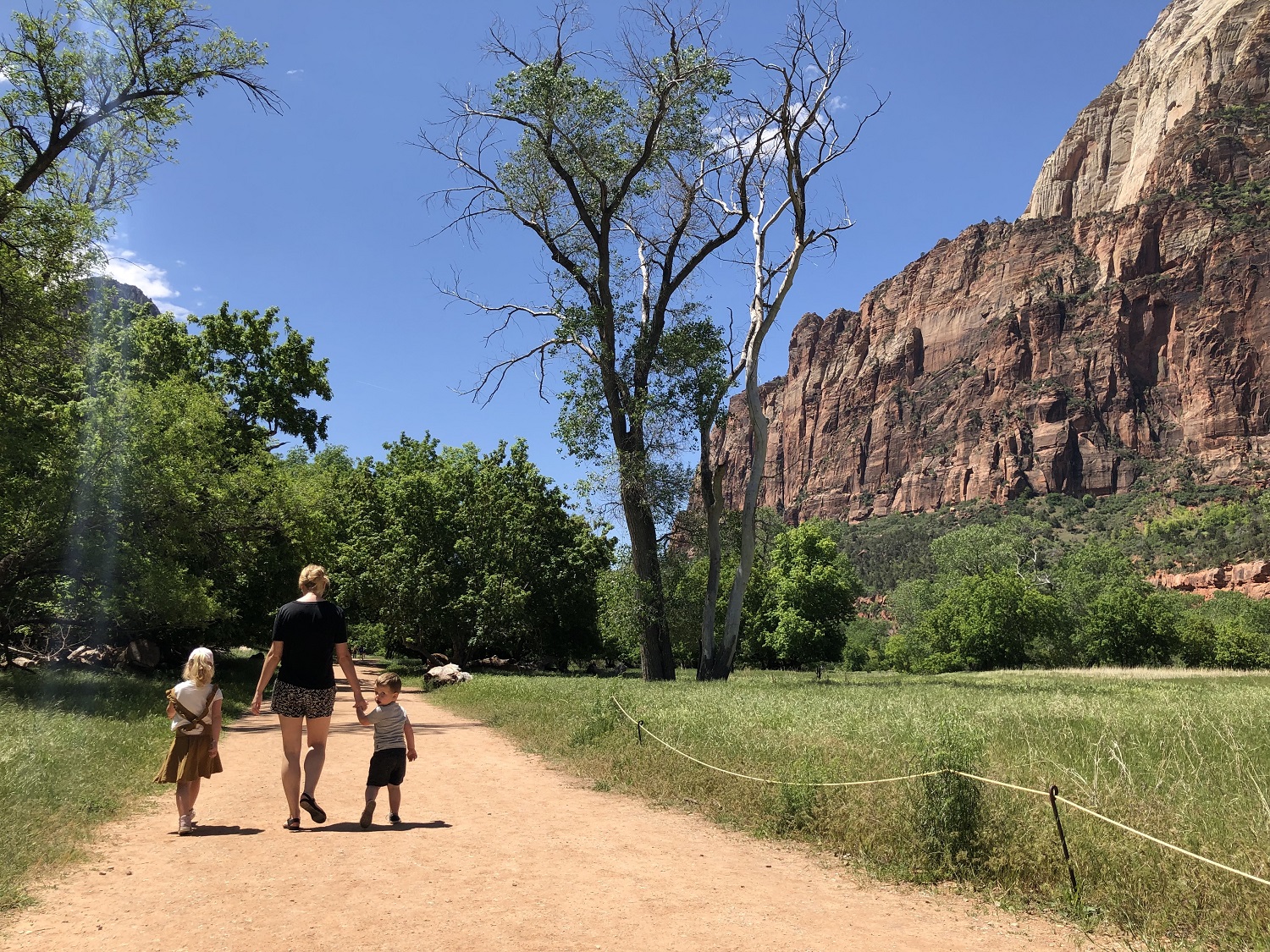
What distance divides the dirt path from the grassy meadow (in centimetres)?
28

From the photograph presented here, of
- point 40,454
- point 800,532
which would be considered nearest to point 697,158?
point 40,454

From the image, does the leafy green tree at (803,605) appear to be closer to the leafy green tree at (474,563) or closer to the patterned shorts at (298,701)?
the leafy green tree at (474,563)

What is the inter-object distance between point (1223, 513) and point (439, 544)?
130453 mm

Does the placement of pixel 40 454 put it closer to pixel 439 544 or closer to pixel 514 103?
pixel 514 103

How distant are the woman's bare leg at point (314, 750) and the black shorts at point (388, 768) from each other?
0.44m

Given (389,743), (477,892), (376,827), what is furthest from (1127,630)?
(477,892)

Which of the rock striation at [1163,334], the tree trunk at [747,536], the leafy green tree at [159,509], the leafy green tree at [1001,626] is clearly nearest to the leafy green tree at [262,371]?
the leafy green tree at [159,509]

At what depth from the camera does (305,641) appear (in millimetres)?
6996

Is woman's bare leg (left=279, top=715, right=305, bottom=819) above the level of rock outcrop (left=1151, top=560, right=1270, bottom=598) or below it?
below

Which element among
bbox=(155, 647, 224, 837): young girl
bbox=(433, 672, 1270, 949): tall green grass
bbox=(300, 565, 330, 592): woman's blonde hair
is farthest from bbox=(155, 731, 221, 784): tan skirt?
bbox=(433, 672, 1270, 949): tall green grass

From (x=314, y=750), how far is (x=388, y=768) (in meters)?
0.64

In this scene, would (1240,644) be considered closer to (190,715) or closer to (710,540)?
(710,540)

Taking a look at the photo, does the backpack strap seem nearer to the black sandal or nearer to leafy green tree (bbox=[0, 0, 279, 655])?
the black sandal

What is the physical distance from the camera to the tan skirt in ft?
23.3
